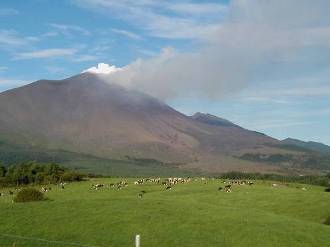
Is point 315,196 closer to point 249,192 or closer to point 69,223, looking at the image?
point 249,192

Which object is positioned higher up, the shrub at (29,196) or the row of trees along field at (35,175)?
the row of trees along field at (35,175)

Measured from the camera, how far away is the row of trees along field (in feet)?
401

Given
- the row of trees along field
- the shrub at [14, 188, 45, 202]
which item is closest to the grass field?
the shrub at [14, 188, 45, 202]

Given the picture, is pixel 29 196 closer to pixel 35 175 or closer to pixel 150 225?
pixel 150 225

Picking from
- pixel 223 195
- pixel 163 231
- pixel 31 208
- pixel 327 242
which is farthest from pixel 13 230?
pixel 223 195

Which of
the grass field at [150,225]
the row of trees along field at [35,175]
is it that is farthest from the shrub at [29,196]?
the row of trees along field at [35,175]

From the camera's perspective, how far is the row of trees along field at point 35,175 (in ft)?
401

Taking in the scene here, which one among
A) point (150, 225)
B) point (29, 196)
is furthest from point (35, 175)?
point (150, 225)

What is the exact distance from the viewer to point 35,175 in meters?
127

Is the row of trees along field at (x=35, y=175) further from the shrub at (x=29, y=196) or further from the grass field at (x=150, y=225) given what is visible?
the grass field at (x=150, y=225)

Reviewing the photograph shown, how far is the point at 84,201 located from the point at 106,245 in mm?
17906

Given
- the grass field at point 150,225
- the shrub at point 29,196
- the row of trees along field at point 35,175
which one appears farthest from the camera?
the row of trees along field at point 35,175

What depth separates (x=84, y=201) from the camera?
59.7m

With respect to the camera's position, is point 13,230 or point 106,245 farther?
point 13,230
